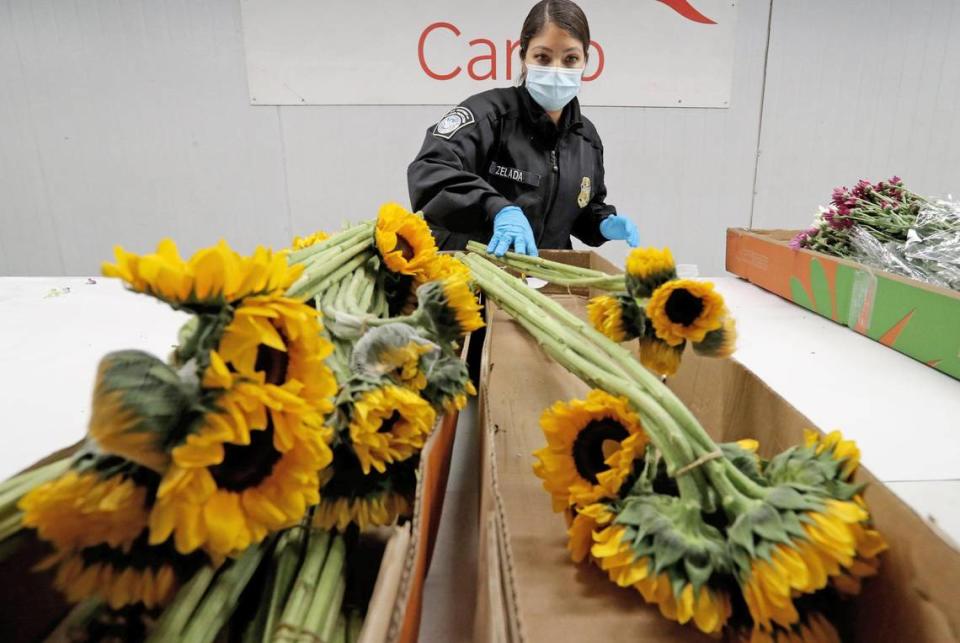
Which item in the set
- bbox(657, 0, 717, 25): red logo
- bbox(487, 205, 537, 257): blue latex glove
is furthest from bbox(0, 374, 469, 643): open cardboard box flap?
bbox(657, 0, 717, 25): red logo

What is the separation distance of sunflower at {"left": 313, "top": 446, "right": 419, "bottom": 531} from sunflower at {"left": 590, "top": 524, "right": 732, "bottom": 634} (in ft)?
0.44

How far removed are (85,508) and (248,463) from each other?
0.22 feet

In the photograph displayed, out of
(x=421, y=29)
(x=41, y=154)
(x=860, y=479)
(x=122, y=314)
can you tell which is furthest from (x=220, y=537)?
(x=41, y=154)

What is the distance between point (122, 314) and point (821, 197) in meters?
2.64

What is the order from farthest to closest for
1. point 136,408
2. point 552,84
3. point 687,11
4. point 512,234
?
point 687,11
point 552,84
point 512,234
point 136,408

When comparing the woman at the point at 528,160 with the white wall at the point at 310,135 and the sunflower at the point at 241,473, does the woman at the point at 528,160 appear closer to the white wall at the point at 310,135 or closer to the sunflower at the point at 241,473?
the sunflower at the point at 241,473

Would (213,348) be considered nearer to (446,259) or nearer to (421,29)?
(446,259)

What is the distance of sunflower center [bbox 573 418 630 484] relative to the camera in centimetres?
40

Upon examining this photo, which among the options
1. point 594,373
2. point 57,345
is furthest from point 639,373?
point 57,345

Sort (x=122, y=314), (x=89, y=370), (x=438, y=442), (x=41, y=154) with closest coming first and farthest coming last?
(x=438, y=442), (x=89, y=370), (x=122, y=314), (x=41, y=154)

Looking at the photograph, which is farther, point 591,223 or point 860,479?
point 591,223

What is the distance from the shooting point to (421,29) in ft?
6.84

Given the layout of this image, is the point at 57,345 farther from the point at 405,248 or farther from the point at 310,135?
the point at 310,135

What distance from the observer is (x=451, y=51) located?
2.12 metres
